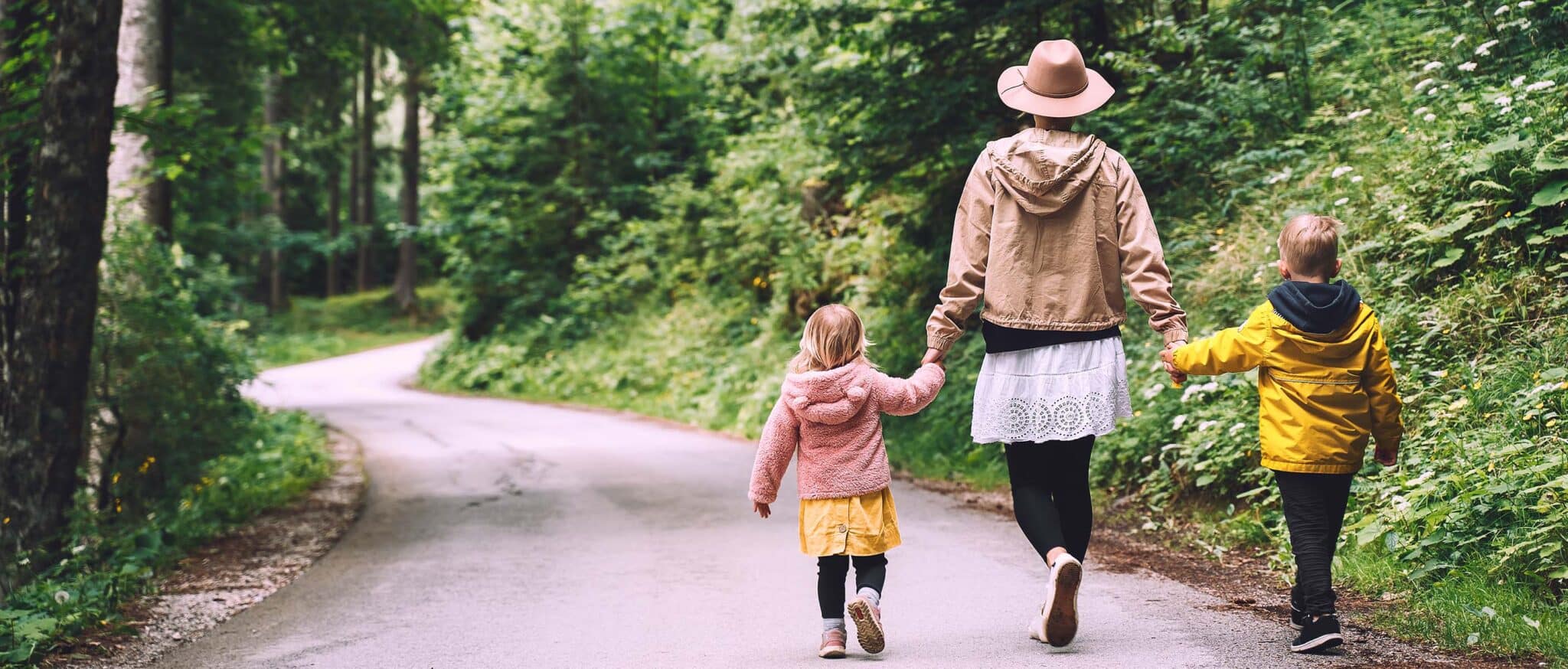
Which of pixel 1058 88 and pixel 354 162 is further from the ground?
pixel 354 162

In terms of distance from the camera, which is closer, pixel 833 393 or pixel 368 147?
pixel 833 393

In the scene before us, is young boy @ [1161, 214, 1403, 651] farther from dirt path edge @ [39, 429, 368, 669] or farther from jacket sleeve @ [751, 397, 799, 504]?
dirt path edge @ [39, 429, 368, 669]

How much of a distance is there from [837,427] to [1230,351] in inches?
55.9

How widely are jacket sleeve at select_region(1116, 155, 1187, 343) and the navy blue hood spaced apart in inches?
13.6

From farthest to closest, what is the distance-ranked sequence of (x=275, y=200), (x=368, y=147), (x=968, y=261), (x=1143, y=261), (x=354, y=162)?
(x=354, y=162) → (x=368, y=147) → (x=275, y=200) → (x=968, y=261) → (x=1143, y=261)

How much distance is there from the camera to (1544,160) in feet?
20.2

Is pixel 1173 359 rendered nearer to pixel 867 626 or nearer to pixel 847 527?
pixel 847 527

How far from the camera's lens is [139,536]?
8016 mm

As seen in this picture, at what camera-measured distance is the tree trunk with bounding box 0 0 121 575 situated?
7219mm

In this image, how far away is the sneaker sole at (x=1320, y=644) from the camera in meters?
4.04

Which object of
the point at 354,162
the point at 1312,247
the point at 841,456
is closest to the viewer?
the point at 1312,247

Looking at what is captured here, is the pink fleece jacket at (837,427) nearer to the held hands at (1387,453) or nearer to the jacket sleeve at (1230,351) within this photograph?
the jacket sleeve at (1230,351)

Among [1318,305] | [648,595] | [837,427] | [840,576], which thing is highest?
[1318,305]

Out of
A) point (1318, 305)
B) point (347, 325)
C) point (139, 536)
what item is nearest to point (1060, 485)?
point (1318, 305)
